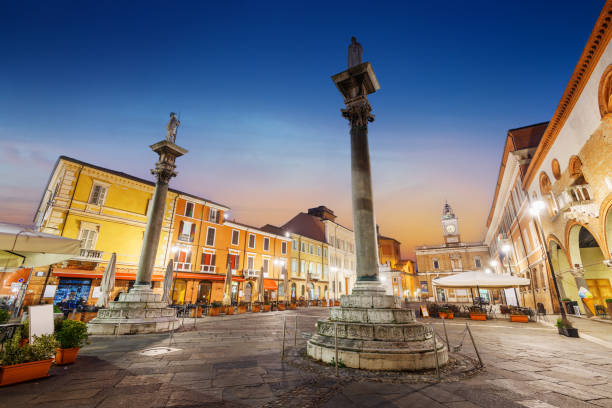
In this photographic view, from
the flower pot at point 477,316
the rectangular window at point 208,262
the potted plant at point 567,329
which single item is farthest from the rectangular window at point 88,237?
the potted plant at point 567,329

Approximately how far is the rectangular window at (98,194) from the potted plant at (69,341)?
19216mm

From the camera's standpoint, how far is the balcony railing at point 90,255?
19.1 meters

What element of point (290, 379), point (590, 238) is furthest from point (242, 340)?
point (590, 238)

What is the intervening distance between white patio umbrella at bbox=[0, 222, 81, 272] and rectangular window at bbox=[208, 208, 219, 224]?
21.4m

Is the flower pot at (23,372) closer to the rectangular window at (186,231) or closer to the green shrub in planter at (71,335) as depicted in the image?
the green shrub in planter at (71,335)

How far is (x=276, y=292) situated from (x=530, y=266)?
24.1 m

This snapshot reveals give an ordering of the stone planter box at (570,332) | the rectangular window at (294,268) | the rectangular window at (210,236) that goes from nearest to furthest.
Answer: the stone planter box at (570,332) < the rectangular window at (210,236) < the rectangular window at (294,268)

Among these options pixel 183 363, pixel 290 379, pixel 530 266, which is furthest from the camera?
pixel 530 266

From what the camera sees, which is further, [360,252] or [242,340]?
[242,340]

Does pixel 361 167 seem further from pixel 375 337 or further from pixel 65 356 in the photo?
pixel 65 356

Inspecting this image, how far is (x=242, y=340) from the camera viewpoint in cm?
814

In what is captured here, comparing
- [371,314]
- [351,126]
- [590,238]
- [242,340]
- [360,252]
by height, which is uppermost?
[351,126]

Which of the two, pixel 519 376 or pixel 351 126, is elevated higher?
pixel 351 126

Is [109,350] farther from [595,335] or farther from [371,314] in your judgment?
[595,335]
